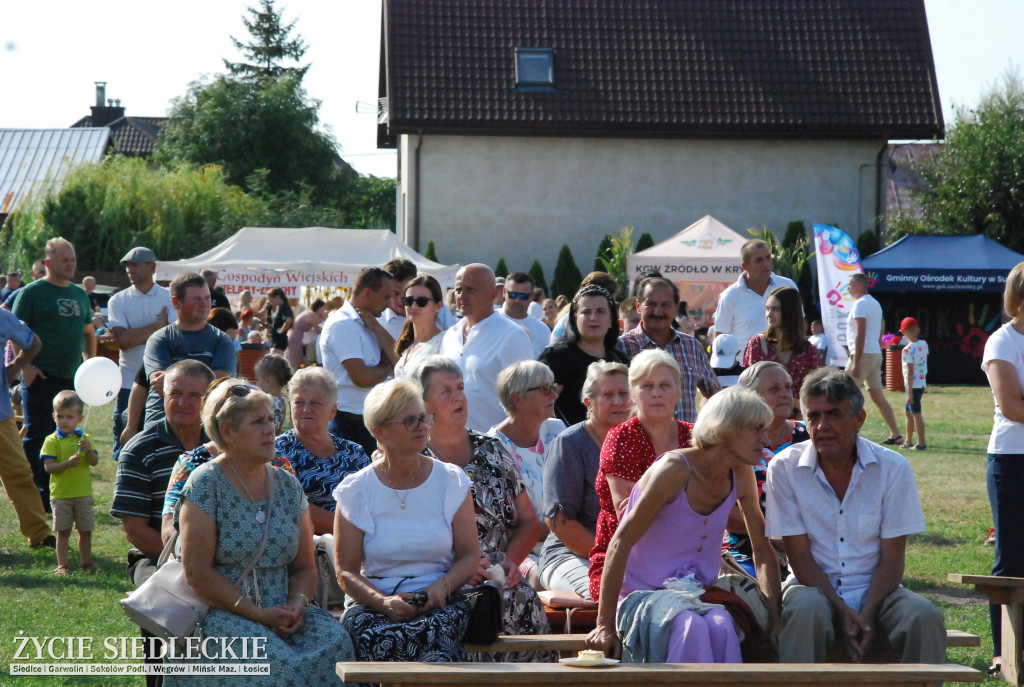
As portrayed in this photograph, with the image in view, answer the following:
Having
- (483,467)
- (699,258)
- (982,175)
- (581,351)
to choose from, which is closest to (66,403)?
(581,351)

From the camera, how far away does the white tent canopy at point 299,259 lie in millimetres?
20141

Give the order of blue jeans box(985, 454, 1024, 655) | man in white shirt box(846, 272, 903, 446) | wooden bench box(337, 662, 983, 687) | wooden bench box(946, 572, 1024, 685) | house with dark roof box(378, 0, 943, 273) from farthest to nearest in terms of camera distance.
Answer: house with dark roof box(378, 0, 943, 273), man in white shirt box(846, 272, 903, 446), blue jeans box(985, 454, 1024, 655), wooden bench box(946, 572, 1024, 685), wooden bench box(337, 662, 983, 687)

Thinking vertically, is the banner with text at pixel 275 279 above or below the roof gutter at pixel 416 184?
below

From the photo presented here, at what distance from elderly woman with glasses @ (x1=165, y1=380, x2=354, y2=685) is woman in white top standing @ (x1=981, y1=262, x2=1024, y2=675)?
320 centimetres

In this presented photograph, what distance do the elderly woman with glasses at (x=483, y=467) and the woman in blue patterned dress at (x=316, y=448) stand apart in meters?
0.58

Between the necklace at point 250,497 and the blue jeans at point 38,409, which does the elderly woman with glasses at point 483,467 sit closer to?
the necklace at point 250,497

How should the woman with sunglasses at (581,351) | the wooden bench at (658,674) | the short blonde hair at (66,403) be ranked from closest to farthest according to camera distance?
the wooden bench at (658,674) → the woman with sunglasses at (581,351) → the short blonde hair at (66,403)

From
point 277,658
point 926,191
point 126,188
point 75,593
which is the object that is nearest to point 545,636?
point 277,658

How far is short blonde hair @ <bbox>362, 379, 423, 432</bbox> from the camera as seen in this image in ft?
14.8

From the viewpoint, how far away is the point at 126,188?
3378cm

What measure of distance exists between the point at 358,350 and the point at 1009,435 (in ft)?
13.0

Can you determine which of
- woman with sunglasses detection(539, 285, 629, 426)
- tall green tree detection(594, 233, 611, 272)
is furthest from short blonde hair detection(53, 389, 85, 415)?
tall green tree detection(594, 233, 611, 272)

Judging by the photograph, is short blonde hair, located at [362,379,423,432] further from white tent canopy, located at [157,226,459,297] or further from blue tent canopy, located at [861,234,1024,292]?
blue tent canopy, located at [861,234,1024,292]

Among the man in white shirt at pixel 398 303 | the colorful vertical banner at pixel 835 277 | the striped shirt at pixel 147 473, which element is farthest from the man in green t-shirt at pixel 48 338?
the colorful vertical banner at pixel 835 277
